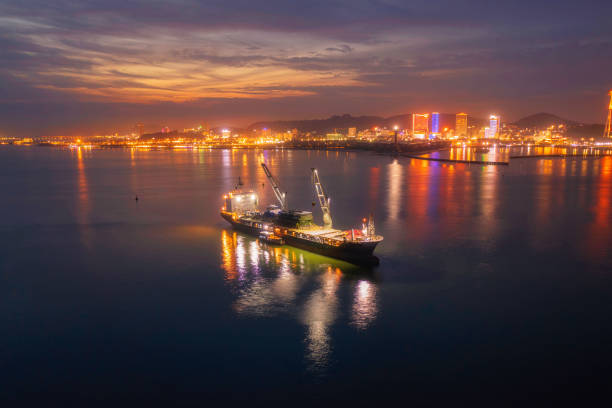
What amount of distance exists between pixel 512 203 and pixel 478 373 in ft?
91.1

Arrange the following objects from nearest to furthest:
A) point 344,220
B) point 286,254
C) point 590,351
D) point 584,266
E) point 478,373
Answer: point 478,373 → point 590,351 → point 584,266 → point 286,254 → point 344,220

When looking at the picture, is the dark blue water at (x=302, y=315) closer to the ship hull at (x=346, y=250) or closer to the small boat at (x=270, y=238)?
the ship hull at (x=346, y=250)

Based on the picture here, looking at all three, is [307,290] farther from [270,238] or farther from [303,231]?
[270,238]

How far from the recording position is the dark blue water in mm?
10625

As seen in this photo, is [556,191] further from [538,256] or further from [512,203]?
[538,256]

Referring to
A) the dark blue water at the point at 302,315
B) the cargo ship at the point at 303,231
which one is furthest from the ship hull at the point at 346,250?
the dark blue water at the point at 302,315

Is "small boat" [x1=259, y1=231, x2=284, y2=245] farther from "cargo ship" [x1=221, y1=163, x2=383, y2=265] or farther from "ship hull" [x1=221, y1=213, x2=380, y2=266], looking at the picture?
"ship hull" [x1=221, y1=213, x2=380, y2=266]

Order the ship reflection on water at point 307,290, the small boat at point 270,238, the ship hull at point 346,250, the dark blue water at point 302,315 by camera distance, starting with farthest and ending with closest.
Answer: the small boat at point 270,238 → the ship hull at point 346,250 → the ship reflection on water at point 307,290 → the dark blue water at point 302,315

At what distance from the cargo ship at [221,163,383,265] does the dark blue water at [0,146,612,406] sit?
0.65m

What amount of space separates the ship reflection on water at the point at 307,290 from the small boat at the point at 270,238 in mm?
522

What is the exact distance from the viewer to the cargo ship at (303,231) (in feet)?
60.8

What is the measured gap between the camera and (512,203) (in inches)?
1387

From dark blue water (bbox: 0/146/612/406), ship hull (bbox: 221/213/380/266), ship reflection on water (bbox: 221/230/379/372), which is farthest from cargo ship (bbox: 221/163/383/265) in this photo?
dark blue water (bbox: 0/146/612/406)

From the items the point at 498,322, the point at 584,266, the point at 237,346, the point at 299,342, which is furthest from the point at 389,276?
the point at 584,266
